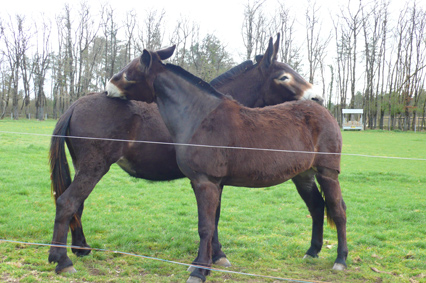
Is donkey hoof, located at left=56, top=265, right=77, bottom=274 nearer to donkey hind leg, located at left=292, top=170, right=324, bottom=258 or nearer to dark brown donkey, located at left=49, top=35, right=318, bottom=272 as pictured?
dark brown donkey, located at left=49, top=35, right=318, bottom=272

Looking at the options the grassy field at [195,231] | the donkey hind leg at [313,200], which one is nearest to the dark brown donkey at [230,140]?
the donkey hind leg at [313,200]

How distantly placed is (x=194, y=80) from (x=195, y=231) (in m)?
2.68

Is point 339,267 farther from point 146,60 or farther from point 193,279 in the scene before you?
point 146,60

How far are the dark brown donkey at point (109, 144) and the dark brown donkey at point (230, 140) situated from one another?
0.25 metres

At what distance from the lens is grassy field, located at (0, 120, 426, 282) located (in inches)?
157

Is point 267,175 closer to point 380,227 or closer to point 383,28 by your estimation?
point 380,227

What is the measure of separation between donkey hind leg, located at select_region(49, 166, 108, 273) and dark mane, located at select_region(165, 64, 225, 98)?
159 centimetres

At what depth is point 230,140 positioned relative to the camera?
146 inches

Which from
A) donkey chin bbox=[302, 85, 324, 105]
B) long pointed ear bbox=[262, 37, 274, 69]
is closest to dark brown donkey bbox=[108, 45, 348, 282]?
donkey chin bbox=[302, 85, 324, 105]

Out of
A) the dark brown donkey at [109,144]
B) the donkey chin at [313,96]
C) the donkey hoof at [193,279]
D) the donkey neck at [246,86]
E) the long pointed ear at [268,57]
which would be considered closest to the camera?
the donkey hoof at [193,279]

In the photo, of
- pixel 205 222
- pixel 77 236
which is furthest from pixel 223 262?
pixel 77 236

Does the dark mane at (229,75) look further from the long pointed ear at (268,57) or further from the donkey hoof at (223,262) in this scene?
the donkey hoof at (223,262)

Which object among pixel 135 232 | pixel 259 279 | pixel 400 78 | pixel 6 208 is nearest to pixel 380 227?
pixel 259 279

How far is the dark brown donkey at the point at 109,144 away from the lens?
410 cm
